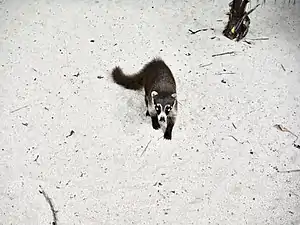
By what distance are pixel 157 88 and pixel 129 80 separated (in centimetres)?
51

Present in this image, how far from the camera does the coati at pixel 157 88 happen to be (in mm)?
4293

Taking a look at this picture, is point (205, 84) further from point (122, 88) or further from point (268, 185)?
point (268, 185)

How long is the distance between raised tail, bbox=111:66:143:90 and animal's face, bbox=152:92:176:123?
0.61 metres

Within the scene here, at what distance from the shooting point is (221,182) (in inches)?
164

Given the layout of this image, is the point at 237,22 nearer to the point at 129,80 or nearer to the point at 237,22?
the point at 237,22

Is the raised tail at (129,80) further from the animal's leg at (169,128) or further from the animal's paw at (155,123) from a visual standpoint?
the animal's leg at (169,128)

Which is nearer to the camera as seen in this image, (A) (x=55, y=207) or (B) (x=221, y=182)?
(A) (x=55, y=207)

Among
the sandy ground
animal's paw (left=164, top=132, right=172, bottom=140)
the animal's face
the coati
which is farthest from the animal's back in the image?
animal's paw (left=164, top=132, right=172, bottom=140)

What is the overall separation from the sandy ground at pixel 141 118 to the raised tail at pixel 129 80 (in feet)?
0.25

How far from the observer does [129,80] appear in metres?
4.88

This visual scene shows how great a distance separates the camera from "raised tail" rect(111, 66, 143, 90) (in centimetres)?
488

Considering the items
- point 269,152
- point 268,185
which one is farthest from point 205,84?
point 268,185

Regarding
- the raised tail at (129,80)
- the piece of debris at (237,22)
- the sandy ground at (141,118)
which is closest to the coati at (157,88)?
the raised tail at (129,80)

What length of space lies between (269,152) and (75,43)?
252 cm
